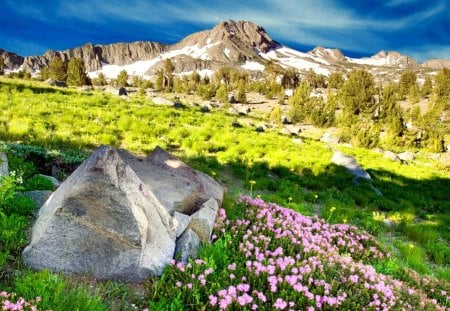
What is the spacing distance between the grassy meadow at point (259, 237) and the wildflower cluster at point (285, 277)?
2 centimetres

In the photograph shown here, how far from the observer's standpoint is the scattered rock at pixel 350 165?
1678cm

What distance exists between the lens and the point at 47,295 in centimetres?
392

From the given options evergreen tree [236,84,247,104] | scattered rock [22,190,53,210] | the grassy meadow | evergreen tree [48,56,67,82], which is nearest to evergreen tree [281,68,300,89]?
evergreen tree [236,84,247,104]

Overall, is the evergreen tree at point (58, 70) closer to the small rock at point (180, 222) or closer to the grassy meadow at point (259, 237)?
the grassy meadow at point (259, 237)

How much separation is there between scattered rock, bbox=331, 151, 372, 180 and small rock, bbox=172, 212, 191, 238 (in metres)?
12.1

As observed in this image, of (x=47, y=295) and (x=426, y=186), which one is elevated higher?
(x=47, y=295)

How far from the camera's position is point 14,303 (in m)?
3.72

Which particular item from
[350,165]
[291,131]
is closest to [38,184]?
[350,165]

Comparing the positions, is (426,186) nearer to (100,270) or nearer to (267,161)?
(267,161)

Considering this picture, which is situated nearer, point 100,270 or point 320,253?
point 100,270

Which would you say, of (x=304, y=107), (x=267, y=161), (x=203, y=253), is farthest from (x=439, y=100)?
(x=203, y=253)

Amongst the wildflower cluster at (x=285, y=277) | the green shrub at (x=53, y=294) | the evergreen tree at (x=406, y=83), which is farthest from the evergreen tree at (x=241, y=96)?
the green shrub at (x=53, y=294)

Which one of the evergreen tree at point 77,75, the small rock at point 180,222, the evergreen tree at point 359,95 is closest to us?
the small rock at point 180,222

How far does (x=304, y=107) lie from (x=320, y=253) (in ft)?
150
